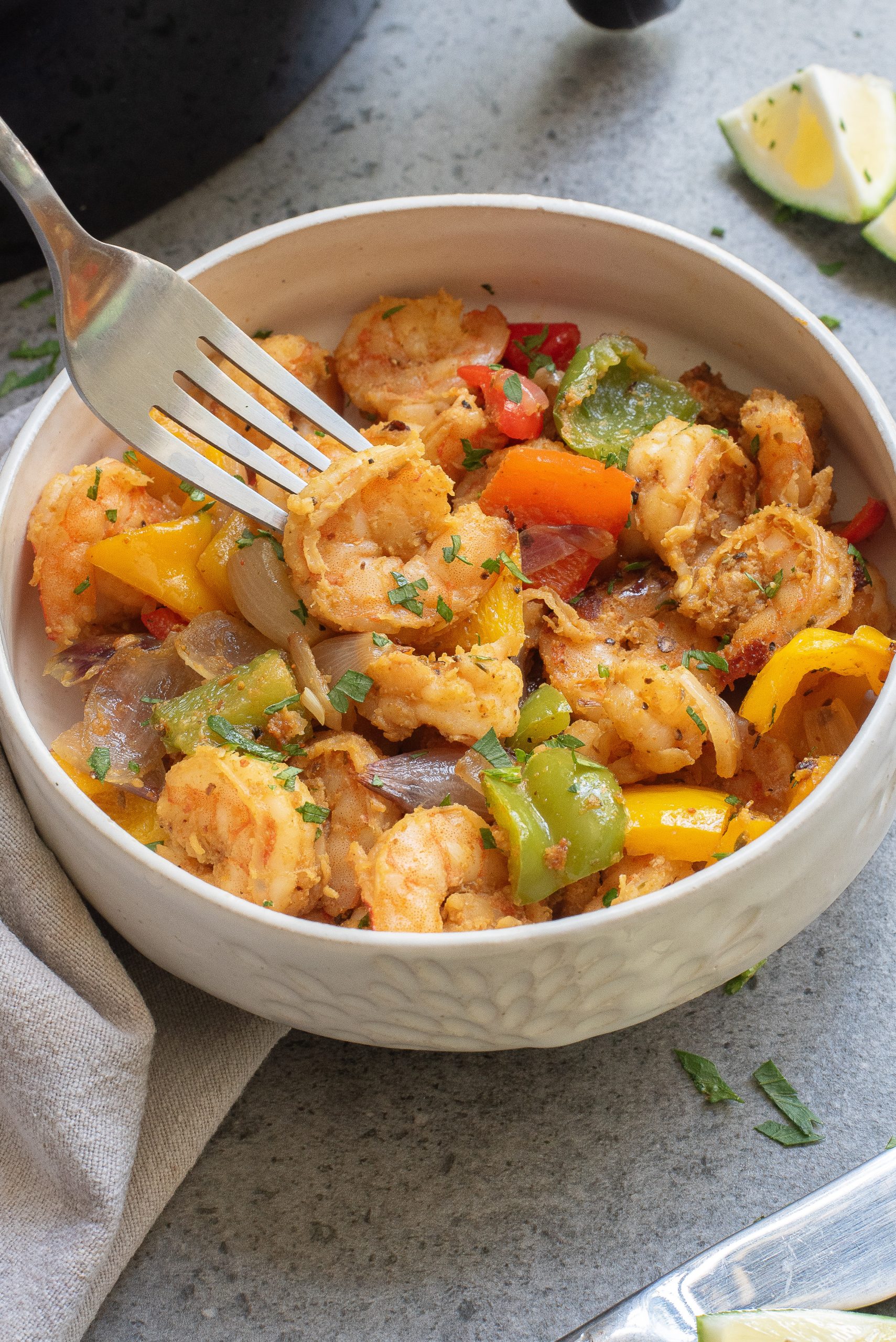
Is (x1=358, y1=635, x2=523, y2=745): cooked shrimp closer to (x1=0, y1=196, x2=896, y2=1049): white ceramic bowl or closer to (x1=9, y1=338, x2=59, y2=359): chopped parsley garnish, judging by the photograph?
(x1=0, y1=196, x2=896, y2=1049): white ceramic bowl

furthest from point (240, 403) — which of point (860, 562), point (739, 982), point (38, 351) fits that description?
point (739, 982)

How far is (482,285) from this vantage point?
2715 millimetres

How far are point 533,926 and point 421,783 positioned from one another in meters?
0.38

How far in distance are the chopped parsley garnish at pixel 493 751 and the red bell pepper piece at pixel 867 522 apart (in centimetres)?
76

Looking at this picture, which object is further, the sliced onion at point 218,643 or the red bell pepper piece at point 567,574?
the red bell pepper piece at point 567,574

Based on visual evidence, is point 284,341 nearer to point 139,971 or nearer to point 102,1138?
point 139,971

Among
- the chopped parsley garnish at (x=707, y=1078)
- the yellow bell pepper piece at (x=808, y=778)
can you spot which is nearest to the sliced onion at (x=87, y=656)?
the yellow bell pepper piece at (x=808, y=778)

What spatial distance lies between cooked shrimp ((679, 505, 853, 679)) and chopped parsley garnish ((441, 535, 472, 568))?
0.41 meters

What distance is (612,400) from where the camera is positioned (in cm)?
250

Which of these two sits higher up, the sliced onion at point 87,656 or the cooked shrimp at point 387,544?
the cooked shrimp at point 387,544

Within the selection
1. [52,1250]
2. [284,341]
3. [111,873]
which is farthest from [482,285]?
[52,1250]

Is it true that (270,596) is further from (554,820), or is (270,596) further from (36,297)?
(36,297)

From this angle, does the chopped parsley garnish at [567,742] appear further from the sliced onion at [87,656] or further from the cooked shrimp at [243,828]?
the sliced onion at [87,656]

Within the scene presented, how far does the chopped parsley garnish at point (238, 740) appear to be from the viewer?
2.08m
